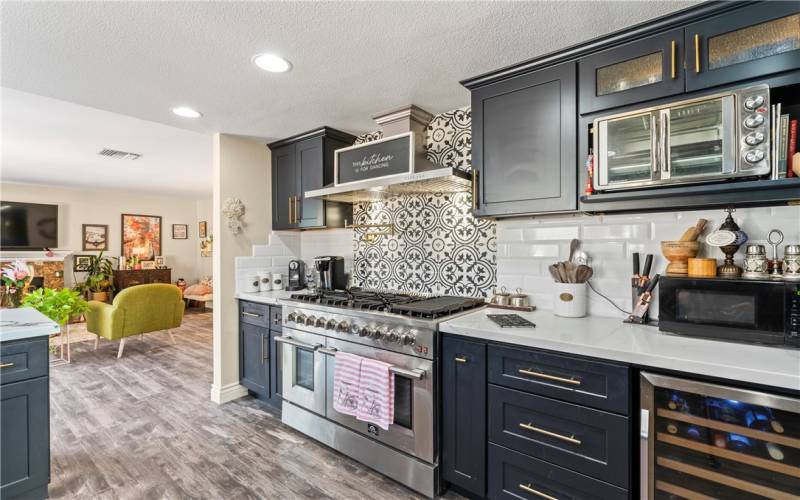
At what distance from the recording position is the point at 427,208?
2.76 metres

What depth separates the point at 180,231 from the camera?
28.0 feet

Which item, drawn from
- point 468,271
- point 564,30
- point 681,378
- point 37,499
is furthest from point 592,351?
point 37,499

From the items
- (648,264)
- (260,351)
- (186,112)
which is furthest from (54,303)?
(648,264)

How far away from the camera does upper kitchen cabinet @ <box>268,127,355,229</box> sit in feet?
10.1

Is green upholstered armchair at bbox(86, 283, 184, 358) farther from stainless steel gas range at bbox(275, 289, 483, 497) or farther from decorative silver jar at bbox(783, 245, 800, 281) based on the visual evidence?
decorative silver jar at bbox(783, 245, 800, 281)

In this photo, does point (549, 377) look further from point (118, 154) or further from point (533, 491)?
point (118, 154)

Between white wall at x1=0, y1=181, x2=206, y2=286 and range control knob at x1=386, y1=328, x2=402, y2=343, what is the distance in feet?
26.0

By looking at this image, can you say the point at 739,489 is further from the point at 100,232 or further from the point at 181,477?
the point at 100,232

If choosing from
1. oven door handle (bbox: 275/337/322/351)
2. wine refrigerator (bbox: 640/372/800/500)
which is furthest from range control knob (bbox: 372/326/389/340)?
wine refrigerator (bbox: 640/372/800/500)

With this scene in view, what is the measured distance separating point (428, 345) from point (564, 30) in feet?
5.45

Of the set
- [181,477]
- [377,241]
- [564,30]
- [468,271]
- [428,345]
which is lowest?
[181,477]

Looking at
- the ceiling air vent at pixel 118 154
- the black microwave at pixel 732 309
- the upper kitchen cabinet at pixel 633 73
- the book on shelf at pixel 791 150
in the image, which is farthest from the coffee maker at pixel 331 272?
the ceiling air vent at pixel 118 154

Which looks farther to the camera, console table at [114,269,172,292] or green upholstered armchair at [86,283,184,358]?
console table at [114,269,172,292]

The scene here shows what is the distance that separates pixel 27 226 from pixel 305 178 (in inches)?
264
